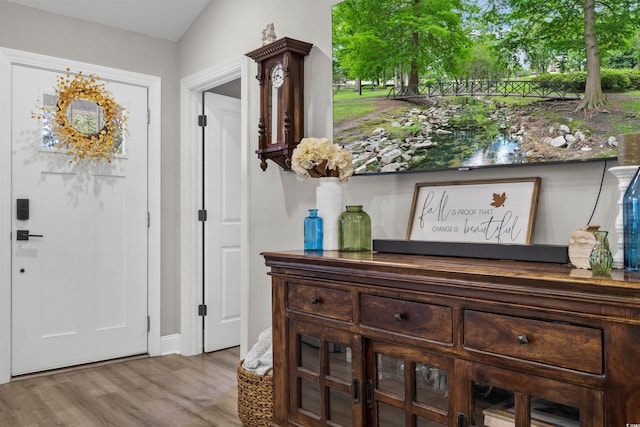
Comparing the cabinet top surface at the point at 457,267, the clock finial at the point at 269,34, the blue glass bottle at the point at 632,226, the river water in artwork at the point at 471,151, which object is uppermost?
the clock finial at the point at 269,34

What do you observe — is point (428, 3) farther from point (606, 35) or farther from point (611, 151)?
point (611, 151)

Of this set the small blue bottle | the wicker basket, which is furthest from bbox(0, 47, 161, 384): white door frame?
the small blue bottle

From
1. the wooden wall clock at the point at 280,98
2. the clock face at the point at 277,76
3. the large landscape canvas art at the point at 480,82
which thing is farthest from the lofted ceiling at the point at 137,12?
the large landscape canvas art at the point at 480,82

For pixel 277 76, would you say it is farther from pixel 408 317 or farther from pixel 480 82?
pixel 408 317

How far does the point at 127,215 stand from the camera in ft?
12.3

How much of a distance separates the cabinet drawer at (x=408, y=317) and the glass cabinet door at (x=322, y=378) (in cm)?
15

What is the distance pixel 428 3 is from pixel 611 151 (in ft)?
3.29

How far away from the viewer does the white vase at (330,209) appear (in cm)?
226

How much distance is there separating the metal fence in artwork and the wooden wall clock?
636 mm

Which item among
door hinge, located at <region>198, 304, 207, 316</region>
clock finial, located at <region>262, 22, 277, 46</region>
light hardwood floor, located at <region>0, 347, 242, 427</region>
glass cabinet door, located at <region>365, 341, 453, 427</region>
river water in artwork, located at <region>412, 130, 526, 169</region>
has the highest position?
clock finial, located at <region>262, 22, 277, 46</region>

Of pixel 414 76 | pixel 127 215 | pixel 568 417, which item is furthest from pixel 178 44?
pixel 568 417

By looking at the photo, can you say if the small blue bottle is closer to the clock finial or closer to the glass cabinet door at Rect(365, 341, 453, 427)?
the glass cabinet door at Rect(365, 341, 453, 427)

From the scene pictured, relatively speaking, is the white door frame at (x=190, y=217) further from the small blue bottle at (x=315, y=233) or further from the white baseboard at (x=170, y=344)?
the small blue bottle at (x=315, y=233)

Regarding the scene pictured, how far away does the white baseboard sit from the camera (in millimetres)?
3889
